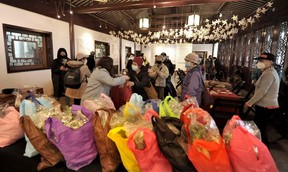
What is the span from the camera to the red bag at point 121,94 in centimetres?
248

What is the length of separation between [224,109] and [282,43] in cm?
270

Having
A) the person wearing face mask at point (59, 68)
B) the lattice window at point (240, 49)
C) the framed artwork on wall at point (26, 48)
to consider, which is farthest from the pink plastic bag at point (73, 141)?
the lattice window at point (240, 49)

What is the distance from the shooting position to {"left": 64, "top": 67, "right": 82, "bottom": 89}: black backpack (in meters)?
2.77

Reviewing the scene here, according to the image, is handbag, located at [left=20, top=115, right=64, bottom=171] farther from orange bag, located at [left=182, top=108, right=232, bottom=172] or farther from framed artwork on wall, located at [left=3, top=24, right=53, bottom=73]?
framed artwork on wall, located at [left=3, top=24, right=53, bottom=73]

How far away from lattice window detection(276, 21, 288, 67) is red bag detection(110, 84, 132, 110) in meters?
3.95

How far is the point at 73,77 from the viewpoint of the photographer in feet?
9.07

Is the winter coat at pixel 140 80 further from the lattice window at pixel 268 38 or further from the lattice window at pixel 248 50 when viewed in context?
the lattice window at pixel 248 50

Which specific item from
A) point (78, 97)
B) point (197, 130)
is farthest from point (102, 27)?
point (197, 130)

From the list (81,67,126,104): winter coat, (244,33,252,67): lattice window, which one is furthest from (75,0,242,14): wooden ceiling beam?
(244,33,252,67): lattice window

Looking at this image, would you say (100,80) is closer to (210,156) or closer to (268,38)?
(210,156)

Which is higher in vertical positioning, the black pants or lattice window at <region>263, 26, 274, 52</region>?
lattice window at <region>263, 26, 274, 52</region>

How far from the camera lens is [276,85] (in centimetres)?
236

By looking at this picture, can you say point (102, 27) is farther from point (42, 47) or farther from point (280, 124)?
point (280, 124)

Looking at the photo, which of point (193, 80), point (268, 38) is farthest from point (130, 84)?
point (268, 38)
